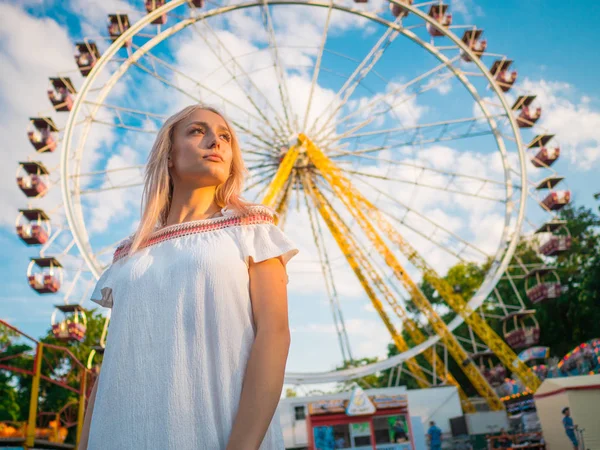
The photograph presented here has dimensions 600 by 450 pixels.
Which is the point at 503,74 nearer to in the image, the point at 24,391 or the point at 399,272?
the point at 399,272

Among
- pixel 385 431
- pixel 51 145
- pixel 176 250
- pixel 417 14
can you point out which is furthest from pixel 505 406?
pixel 176 250

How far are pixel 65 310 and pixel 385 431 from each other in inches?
530

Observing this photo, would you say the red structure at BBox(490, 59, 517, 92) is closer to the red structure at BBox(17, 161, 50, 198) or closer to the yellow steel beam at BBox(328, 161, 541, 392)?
the yellow steel beam at BBox(328, 161, 541, 392)

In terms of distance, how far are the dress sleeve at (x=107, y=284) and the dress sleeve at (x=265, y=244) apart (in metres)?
0.50

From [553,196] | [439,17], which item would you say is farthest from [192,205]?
[553,196]

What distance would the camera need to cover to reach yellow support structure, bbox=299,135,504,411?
19.6 m

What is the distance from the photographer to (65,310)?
2017 cm

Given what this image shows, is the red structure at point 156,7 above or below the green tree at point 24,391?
above

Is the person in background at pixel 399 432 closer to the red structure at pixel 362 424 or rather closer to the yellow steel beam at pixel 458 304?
the red structure at pixel 362 424

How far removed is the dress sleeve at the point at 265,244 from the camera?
4.66 feet

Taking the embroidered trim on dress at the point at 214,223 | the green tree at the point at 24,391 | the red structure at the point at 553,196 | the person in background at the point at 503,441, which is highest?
the red structure at the point at 553,196

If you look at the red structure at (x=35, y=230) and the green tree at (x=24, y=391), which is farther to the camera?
the green tree at (x=24, y=391)

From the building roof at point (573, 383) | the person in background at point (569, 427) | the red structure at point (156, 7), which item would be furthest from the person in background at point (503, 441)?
the red structure at point (156, 7)

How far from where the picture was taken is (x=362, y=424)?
Answer: 514 inches
